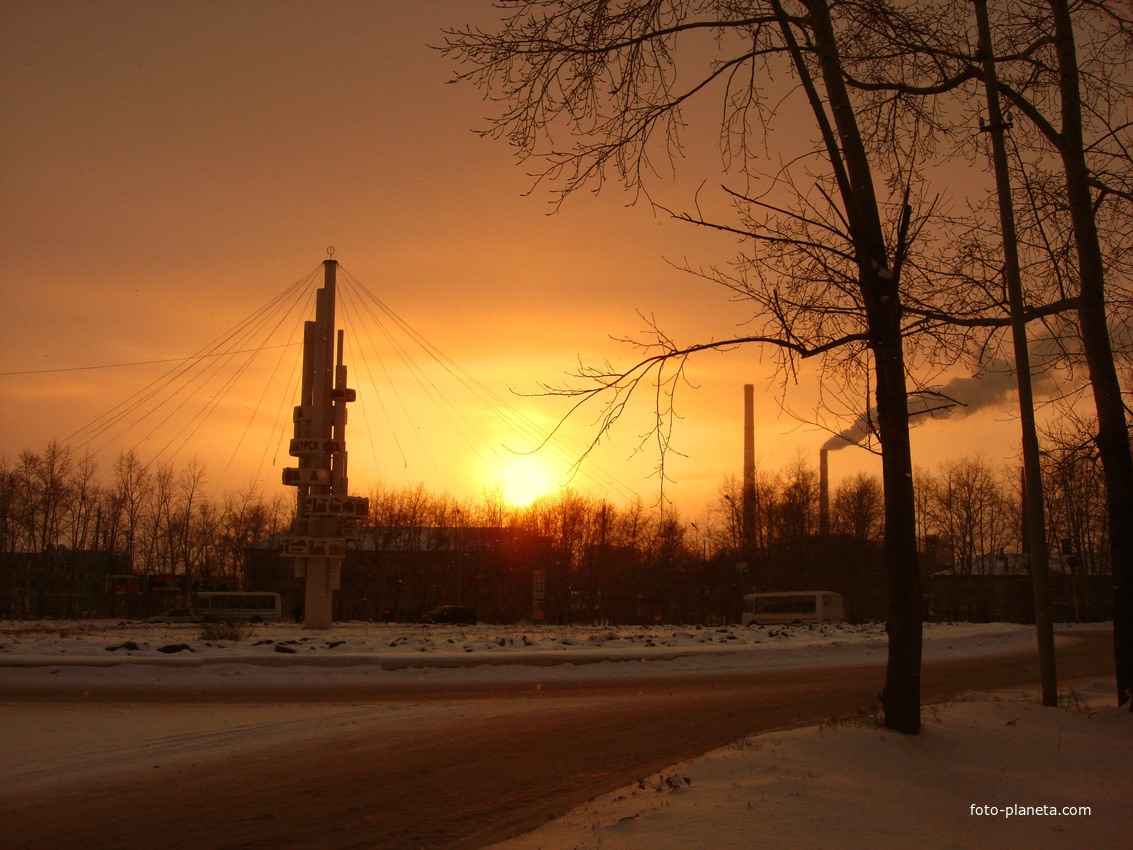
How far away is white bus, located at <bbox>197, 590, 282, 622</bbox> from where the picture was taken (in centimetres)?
6309

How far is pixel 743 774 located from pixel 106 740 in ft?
25.3

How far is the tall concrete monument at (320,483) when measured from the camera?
43.7m

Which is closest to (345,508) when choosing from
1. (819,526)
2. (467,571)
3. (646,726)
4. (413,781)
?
(646,726)

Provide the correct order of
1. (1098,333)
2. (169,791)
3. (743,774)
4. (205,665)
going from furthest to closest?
(205,665)
(1098,333)
(169,791)
(743,774)

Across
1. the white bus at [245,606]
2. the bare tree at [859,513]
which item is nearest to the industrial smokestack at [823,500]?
the bare tree at [859,513]

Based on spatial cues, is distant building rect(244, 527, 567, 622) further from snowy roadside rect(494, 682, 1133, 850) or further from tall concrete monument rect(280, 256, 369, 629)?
snowy roadside rect(494, 682, 1133, 850)

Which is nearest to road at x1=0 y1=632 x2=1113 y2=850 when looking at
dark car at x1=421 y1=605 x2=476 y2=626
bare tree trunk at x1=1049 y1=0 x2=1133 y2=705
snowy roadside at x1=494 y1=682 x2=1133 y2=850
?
snowy roadside at x1=494 y1=682 x2=1133 y2=850

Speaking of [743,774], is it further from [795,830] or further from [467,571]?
[467,571]

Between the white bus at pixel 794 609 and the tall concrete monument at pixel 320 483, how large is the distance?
88.9 ft

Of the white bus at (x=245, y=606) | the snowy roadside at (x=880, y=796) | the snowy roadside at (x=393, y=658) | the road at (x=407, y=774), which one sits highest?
the snowy roadside at (x=880, y=796)

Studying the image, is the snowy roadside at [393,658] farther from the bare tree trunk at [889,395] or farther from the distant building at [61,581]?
the distant building at [61,581]

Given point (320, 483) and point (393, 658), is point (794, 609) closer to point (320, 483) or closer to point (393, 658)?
point (320, 483)

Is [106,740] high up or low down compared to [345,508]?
down

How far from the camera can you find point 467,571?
3556 inches
